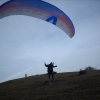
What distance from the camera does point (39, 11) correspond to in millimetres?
13508

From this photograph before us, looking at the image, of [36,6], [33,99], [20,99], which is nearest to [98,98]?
[33,99]

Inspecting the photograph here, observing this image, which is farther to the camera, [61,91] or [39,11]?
[39,11]

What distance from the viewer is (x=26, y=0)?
39.8 feet

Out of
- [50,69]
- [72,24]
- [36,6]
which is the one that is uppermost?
[36,6]

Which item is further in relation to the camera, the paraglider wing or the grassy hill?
the paraglider wing

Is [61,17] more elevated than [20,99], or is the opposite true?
[61,17]

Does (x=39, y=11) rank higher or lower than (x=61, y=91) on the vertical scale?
higher

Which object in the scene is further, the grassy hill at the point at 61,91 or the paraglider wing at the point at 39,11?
the paraglider wing at the point at 39,11

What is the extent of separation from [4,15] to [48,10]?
14.3 ft

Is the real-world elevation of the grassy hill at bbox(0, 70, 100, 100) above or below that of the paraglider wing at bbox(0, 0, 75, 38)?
below

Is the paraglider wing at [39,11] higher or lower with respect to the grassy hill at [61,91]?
higher

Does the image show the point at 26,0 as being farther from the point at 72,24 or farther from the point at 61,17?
the point at 72,24

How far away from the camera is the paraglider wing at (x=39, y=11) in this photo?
11.9m

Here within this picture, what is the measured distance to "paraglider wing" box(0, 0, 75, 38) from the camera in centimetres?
1195
